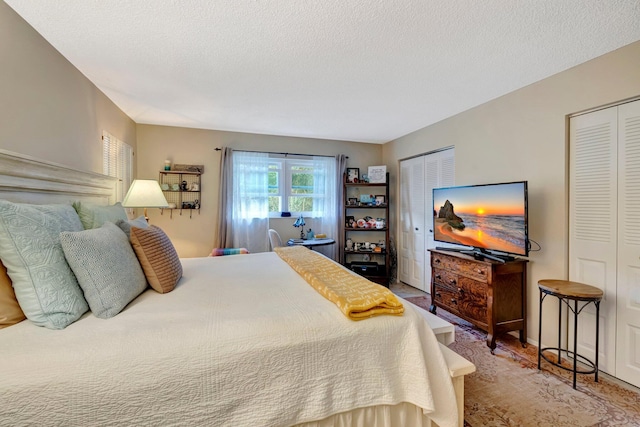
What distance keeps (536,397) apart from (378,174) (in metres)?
3.28

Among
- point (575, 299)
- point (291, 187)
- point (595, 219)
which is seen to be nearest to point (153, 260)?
point (575, 299)

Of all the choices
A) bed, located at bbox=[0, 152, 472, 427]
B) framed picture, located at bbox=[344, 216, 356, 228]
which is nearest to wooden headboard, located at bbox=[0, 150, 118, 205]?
bed, located at bbox=[0, 152, 472, 427]

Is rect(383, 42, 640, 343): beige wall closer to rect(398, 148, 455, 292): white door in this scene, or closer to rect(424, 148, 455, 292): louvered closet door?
rect(424, 148, 455, 292): louvered closet door

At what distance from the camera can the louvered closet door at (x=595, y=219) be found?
2055 mm

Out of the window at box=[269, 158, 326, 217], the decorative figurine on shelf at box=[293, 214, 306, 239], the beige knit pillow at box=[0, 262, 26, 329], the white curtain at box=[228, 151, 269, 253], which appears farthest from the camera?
the window at box=[269, 158, 326, 217]

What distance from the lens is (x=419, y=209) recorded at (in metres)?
4.12

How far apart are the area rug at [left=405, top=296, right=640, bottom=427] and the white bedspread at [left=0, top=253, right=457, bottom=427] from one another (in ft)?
2.49

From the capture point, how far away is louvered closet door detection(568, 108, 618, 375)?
205 centimetres

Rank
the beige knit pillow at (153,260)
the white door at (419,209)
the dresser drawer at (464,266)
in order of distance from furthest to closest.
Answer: the white door at (419,209), the dresser drawer at (464,266), the beige knit pillow at (153,260)

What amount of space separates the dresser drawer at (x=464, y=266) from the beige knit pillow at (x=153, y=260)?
8.29ft

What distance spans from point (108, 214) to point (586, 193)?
3.64 meters

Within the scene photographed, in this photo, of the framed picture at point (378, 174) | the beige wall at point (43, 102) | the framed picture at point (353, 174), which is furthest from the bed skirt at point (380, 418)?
the framed picture at point (353, 174)

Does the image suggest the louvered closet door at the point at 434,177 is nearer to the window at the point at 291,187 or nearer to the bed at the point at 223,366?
the window at the point at 291,187

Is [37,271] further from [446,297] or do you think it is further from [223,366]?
[446,297]
